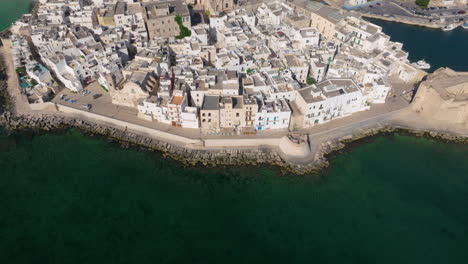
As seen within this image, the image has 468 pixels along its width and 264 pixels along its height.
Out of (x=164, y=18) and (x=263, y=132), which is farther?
(x=164, y=18)

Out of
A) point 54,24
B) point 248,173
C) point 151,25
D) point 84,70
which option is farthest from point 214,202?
point 54,24

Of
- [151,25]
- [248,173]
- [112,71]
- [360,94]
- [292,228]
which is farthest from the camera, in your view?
[151,25]

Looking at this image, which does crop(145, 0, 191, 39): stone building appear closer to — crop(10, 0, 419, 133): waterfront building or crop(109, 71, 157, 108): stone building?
crop(10, 0, 419, 133): waterfront building

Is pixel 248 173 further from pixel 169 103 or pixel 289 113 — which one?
pixel 169 103

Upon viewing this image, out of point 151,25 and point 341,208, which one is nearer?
point 341,208

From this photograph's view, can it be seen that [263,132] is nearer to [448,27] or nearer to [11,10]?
[448,27]

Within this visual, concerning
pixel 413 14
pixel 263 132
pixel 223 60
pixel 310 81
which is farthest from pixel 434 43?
pixel 223 60

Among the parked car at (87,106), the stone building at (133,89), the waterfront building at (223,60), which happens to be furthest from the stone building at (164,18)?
the parked car at (87,106)
